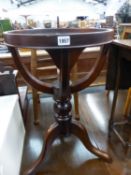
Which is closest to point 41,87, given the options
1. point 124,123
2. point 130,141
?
point 130,141

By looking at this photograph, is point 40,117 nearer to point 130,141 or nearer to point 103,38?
point 130,141

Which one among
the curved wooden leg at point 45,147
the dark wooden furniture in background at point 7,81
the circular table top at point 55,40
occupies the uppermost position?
the circular table top at point 55,40

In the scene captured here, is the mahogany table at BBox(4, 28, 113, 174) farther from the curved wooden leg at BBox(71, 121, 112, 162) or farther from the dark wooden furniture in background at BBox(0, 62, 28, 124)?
the dark wooden furniture in background at BBox(0, 62, 28, 124)

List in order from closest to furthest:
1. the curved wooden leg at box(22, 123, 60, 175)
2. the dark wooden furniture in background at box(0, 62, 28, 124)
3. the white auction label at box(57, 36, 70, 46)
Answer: the white auction label at box(57, 36, 70, 46), the curved wooden leg at box(22, 123, 60, 175), the dark wooden furniture in background at box(0, 62, 28, 124)

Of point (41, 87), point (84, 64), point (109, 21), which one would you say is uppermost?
point (109, 21)

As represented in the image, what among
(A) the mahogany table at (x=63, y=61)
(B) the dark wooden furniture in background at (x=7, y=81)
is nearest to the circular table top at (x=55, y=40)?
(A) the mahogany table at (x=63, y=61)

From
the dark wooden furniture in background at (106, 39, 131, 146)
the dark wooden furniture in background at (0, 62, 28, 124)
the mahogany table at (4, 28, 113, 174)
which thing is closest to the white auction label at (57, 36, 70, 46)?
the mahogany table at (4, 28, 113, 174)

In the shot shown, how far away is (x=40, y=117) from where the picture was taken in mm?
1940

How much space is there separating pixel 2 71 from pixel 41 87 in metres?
0.50

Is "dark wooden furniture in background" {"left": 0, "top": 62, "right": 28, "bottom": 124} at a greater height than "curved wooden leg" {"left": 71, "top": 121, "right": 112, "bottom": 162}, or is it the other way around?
"dark wooden furniture in background" {"left": 0, "top": 62, "right": 28, "bottom": 124}

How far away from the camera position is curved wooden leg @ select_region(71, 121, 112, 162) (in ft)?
4.31

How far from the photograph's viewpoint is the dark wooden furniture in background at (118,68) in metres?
1.27

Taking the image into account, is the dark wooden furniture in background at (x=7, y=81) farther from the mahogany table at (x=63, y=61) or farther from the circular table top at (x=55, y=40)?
the circular table top at (x=55, y=40)

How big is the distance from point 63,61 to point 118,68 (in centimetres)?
53
